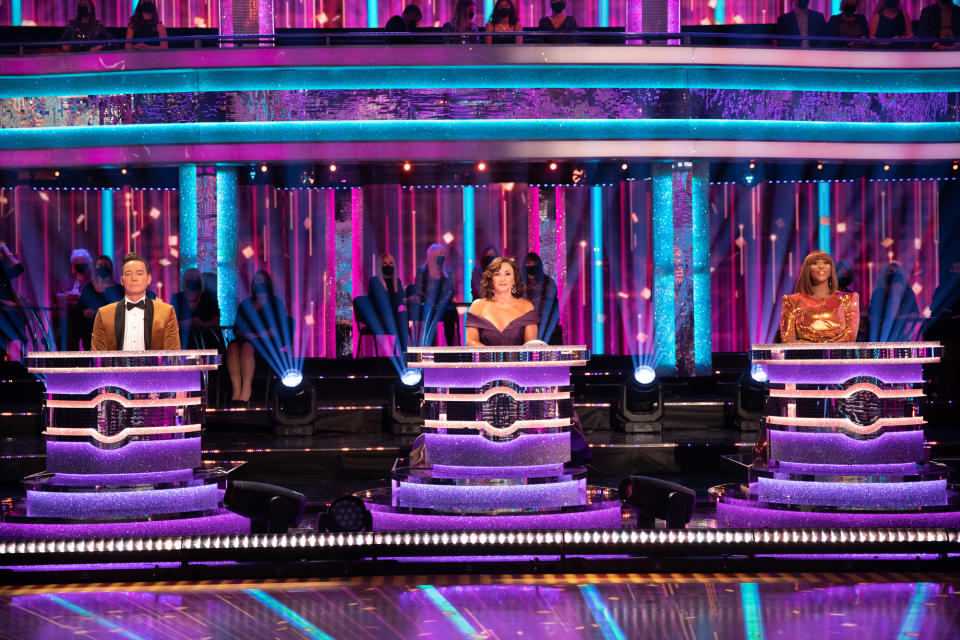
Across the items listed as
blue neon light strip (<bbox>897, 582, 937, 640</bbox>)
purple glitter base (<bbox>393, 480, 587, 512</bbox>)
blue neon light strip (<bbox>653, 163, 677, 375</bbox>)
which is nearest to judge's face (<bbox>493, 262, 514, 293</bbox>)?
purple glitter base (<bbox>393, 480, 587, 512</bbox>)

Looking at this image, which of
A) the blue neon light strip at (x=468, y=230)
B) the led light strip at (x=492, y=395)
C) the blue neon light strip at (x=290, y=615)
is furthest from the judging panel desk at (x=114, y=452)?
the blue neon light strip at (x=468, y=230)

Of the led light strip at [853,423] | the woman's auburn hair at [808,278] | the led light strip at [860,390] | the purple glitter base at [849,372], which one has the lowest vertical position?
the led light strip at [853,423]

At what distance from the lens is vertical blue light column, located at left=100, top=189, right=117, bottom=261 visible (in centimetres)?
1395

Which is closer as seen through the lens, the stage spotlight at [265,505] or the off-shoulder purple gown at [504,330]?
the stage spotlight at [265,505]

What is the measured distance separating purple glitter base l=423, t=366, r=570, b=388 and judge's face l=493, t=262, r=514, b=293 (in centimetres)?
75

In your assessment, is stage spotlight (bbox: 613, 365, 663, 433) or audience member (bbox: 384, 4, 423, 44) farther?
audience member (bbox: 384, 4, 423, 44)

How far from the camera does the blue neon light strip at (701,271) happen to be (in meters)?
11.2

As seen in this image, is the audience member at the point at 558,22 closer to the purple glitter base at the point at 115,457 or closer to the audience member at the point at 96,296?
the audience member at the point at 96,296

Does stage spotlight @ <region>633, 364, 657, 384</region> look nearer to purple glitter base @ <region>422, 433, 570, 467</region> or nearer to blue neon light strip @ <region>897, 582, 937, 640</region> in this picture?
purple glitter base @ <region>422, 433, 570, 467</region>

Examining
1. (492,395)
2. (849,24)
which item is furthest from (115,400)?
(849,24)

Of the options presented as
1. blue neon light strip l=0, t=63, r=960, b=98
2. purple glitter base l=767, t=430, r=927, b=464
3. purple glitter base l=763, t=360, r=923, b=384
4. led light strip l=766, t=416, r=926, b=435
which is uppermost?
blue neon light strip l=0, t=63, r=960, b=98

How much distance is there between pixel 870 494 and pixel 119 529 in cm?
407

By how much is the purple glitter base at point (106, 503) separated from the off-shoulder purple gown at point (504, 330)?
6.43ft

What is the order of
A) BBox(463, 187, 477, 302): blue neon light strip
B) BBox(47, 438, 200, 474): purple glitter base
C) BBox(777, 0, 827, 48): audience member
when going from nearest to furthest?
BBox(47, 438, 200, 474): purple glitter base
BBox(777, 0, 827, 48): audience member
BBox(463, 187, 477, 302): blue neon light strip
